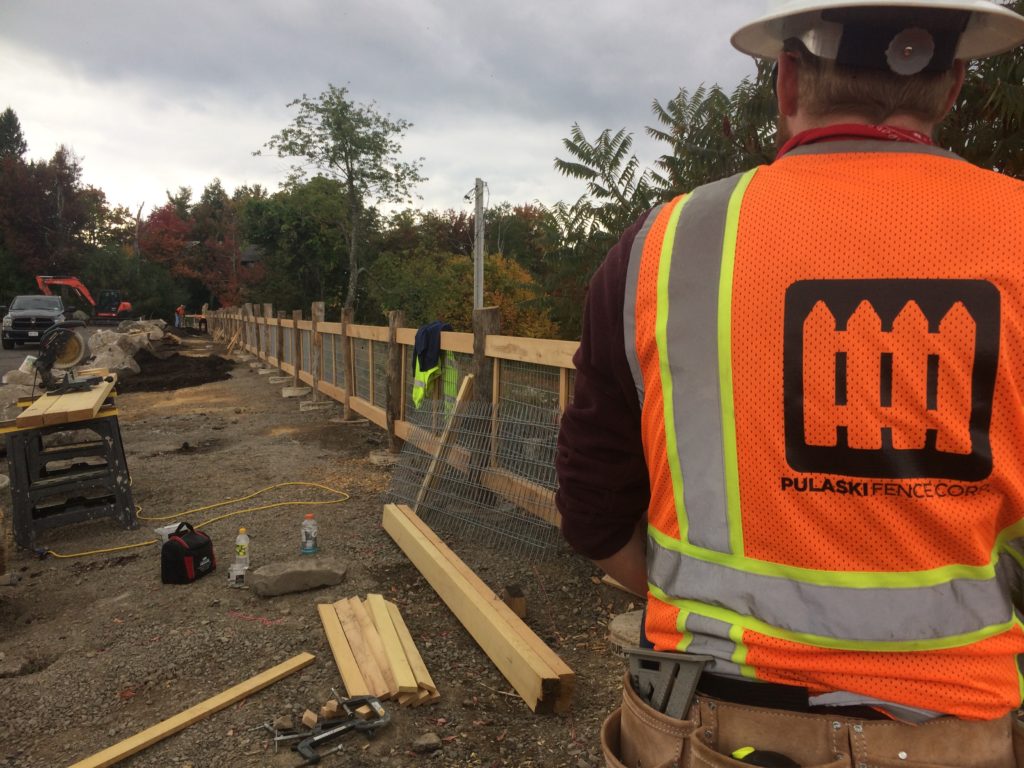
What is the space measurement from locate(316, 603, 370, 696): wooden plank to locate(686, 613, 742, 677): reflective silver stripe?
9.31 ft

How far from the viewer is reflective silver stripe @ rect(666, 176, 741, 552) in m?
1.18

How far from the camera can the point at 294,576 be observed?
4.98 metres

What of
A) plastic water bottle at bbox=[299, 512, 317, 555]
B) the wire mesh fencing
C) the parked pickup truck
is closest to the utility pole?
the wire mesh fencing

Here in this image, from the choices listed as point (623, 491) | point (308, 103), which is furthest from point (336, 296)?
point (623, 491)

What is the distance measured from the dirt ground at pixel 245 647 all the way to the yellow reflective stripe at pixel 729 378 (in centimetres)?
248

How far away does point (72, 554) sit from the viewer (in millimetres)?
5848

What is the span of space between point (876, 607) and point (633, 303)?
2.05 ft

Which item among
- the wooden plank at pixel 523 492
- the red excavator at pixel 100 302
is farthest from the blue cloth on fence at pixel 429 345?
the red excavator at pixel 100 302

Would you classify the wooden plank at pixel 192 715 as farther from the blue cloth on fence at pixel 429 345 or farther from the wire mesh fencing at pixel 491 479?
the blue cloth on fence at pixel 429 345

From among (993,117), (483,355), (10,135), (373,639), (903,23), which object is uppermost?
(10,135)

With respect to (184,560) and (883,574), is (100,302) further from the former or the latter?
(883,574)

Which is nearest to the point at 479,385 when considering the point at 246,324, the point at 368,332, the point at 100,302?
the point at 368,332

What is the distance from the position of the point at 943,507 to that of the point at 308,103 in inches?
1214

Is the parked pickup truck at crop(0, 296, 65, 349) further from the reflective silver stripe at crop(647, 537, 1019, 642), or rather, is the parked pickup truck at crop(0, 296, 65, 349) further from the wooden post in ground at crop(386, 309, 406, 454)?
the reflective silver stripe at crop(647, 537, 1019, 642)
